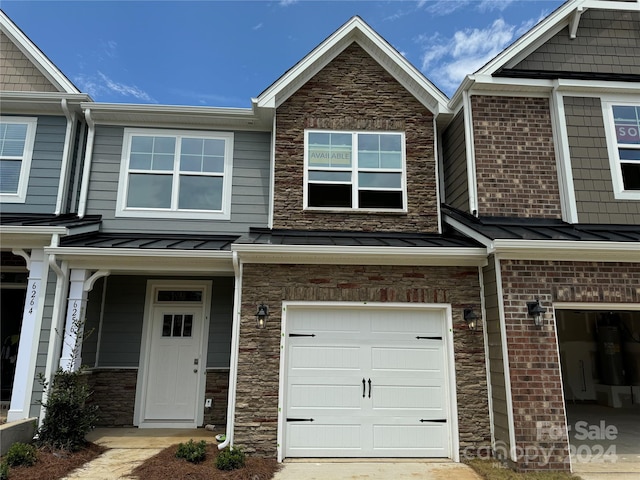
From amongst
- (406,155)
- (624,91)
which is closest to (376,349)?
(406,155)

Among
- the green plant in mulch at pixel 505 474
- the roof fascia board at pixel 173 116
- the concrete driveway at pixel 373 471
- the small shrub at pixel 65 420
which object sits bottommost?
the concrete driveway at pixel 373 471

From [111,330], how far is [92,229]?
1973mm

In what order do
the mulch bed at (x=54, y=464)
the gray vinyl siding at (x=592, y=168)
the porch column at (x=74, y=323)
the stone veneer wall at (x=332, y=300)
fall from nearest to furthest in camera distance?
1. the mulch bed at (x=54, y=464)
2. the stone veneer wall at (x=332, y=300)
3. the porch column at (x=74, y=323)
4. the gray vinyl siding at (x=592, y=168)

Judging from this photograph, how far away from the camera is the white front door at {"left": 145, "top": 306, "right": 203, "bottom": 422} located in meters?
8.01

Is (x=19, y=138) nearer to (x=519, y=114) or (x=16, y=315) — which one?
(x=16, y=315)

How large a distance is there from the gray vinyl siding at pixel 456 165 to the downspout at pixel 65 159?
A: 7672mm

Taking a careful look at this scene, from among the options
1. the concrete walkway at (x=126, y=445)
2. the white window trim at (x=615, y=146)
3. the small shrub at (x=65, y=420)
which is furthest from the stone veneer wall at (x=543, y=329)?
the small shrub at (x=65, y=420)

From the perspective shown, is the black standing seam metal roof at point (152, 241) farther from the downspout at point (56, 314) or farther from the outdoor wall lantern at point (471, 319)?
the outdoor wall lantern at point (471, 319)

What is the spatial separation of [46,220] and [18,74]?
3644 mm

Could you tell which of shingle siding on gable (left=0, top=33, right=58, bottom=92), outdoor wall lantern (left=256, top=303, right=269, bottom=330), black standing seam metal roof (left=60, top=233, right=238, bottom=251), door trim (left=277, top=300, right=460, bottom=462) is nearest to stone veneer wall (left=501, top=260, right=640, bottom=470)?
door trim (left=277, top=300, right=460, bottom=462)

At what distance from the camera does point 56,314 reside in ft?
22.2

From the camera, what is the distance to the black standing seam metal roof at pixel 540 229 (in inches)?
248

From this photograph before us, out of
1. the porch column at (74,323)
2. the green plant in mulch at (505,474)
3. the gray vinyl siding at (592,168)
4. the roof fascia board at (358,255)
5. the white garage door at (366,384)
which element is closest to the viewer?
the green plant in mulch at (505,474)

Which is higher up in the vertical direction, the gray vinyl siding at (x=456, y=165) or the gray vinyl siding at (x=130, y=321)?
the gray vinyl siding at (x=456, y=165)
